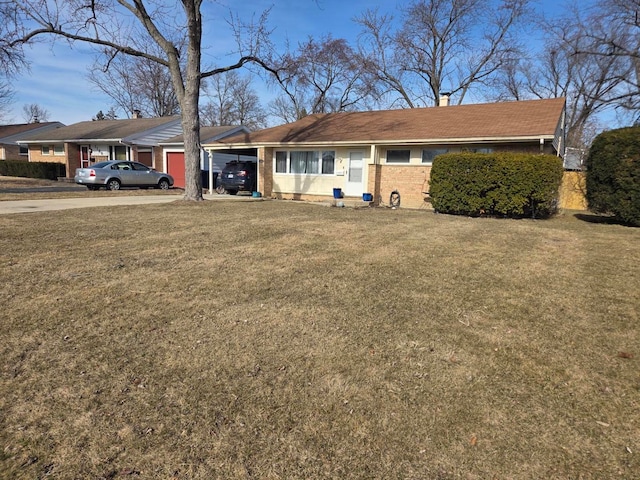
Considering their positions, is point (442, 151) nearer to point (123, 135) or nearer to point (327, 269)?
point (327, 269)

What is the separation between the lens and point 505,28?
31.6 meters

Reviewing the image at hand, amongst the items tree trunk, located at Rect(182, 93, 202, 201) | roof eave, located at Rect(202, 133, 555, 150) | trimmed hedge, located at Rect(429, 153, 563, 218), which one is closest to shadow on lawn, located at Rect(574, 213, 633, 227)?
trimmed hedge, located at Rect(429, 153, 563, 218)

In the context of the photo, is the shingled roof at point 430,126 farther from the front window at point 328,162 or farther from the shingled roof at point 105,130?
the shingled roof at point 105,130

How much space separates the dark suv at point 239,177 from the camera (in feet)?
66.4

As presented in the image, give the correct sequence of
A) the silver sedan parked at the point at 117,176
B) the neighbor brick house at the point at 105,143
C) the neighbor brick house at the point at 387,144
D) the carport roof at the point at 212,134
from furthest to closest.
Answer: the neighbor brick house at the point at 105,143 < the carport roof at the point at 212,134 < the silver sedan parked at the point at 117,176 < the neighbor brick house at the point at 387,144

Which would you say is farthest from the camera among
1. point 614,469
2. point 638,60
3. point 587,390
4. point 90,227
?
point 638,60

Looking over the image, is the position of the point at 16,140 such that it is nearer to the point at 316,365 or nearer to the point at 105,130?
the point at 105,130

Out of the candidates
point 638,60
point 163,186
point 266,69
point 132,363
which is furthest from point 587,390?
point 638,60

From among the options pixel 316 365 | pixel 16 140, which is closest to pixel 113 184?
pixel 316 365

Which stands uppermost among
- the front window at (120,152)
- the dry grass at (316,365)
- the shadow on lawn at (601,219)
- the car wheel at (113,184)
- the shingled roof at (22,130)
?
the shingled roof at (22,130)

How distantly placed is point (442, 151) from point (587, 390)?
42.4ft

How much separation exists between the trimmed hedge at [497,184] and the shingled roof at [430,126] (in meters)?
1.65

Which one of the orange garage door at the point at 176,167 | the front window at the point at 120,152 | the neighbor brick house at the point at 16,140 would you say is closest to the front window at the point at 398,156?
the orange garage door at the point at 176,167

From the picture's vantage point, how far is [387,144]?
1538 centimetres
